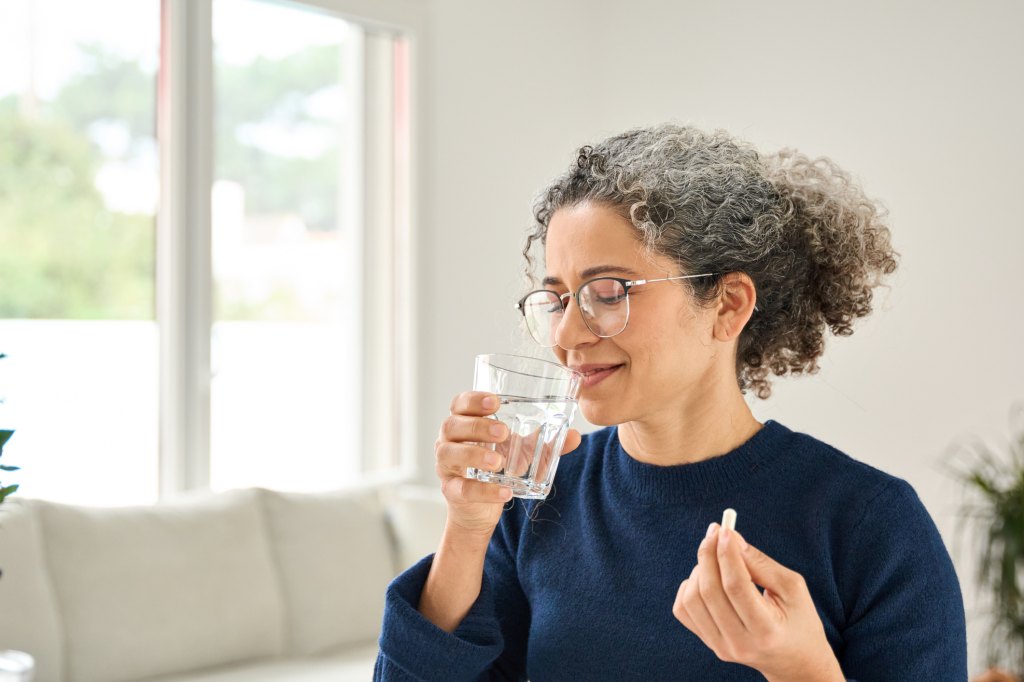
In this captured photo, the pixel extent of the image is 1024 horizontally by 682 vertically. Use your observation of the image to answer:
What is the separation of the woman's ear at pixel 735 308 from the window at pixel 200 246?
91.9 inches

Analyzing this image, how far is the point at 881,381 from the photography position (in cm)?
371

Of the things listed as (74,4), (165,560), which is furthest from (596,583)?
(74,4)

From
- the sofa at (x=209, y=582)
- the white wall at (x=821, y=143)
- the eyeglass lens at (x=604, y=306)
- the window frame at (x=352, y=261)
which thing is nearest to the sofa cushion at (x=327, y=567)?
the sofa at (x=209, y=582)

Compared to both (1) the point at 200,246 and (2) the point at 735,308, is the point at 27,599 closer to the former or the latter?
(1) the point at 200,246

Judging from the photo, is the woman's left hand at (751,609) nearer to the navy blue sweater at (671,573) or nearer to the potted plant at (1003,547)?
the navy blue sweater at (671,573)

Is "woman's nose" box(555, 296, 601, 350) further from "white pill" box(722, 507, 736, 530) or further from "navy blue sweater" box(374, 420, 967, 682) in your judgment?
"white pill" box(722, 507, 736, 530)

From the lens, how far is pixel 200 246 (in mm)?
3305

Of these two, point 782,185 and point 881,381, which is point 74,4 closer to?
point 782,185

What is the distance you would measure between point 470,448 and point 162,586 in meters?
1.87

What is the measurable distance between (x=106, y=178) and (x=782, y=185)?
8.00 ft

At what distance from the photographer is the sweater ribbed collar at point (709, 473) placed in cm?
133

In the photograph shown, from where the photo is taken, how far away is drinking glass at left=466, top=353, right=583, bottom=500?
3.76 feet

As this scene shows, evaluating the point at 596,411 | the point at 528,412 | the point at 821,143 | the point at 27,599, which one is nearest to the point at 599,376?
the point at 596,411

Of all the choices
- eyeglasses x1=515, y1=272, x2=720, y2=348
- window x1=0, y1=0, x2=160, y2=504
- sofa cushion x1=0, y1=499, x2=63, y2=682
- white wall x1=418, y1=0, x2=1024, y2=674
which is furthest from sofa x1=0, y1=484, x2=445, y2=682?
eyeglasses x1=515, y1=272, x2=720, y2=348
